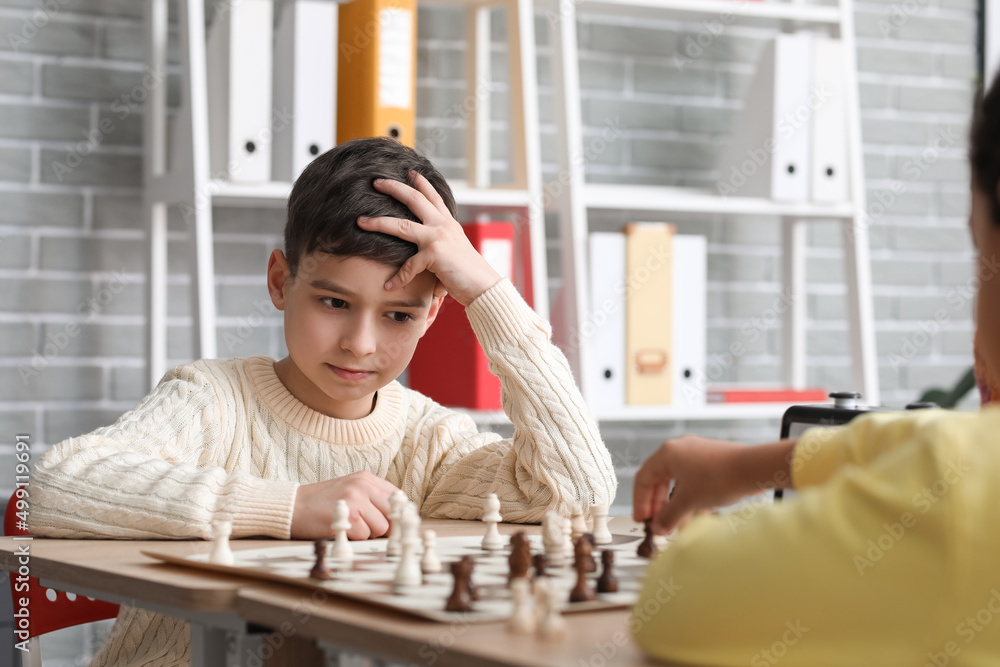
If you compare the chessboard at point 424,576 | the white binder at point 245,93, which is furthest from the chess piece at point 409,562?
the white binder at point 245,93

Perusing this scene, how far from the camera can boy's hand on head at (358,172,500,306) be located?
1.44 meters

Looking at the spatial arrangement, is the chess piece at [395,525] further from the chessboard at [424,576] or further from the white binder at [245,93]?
the white binder at [245,93]

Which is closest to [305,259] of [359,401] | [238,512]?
[359,401]

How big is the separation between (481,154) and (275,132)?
532 millimetres

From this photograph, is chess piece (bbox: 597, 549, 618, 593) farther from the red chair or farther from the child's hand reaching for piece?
the red chair

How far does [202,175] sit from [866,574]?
1.73 metres

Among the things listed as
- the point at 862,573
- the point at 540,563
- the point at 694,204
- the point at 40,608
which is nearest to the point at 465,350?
the point at 694,204

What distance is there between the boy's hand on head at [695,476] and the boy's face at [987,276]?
0.20 metres

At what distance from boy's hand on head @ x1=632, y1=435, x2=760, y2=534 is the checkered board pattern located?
0.25 feet

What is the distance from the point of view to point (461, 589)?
2.57ft

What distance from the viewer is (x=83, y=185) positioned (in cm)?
232

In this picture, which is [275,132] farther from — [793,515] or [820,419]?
[793,515]

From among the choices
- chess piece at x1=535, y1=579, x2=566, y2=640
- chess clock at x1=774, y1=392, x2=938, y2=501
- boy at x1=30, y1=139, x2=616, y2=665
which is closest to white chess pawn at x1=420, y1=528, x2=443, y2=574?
chess piece at x1=535, y1=579, x2=566, y2=640

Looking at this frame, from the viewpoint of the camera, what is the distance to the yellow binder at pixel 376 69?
2160 mm
